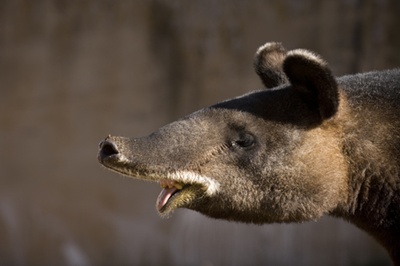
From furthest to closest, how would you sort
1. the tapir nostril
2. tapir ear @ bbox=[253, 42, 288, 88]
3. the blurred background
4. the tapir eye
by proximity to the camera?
the blurred background
tapir ear @ bbox=[253, 42, 288, 88]
the tapir eye
the tapir nostril

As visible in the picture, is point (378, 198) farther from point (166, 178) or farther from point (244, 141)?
point (166, 178)

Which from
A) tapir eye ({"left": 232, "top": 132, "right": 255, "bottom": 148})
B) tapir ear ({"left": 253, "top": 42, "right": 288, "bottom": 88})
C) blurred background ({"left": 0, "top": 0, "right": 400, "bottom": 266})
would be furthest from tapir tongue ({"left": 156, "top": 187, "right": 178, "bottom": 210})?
blurred background ({"left": 0, "top": 0, "right": 400, "bottom": 266})

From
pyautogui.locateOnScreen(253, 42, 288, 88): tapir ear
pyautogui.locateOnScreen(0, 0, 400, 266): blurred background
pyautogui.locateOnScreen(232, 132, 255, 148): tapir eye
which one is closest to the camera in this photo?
pyautogui.locateOnScreen(232, 132, 255, 148): tapir eye

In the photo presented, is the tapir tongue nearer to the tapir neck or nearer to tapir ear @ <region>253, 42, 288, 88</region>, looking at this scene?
the tapir neck

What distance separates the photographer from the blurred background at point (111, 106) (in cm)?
1153

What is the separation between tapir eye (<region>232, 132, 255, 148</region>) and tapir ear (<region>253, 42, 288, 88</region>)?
0.69 meters

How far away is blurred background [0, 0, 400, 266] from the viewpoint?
454 inches

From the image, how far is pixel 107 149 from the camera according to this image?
15.5 feet

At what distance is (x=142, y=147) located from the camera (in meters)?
4.75

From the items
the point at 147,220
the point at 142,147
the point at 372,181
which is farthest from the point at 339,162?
the point at 147,220

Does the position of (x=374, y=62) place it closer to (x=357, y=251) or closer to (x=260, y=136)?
(x=357, y=251)

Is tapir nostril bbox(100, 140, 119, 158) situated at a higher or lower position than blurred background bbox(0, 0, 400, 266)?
higher

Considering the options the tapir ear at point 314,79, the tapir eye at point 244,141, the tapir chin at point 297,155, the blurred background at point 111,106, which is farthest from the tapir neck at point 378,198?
the blurred background at point 111,106

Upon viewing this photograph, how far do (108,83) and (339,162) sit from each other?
731cm
